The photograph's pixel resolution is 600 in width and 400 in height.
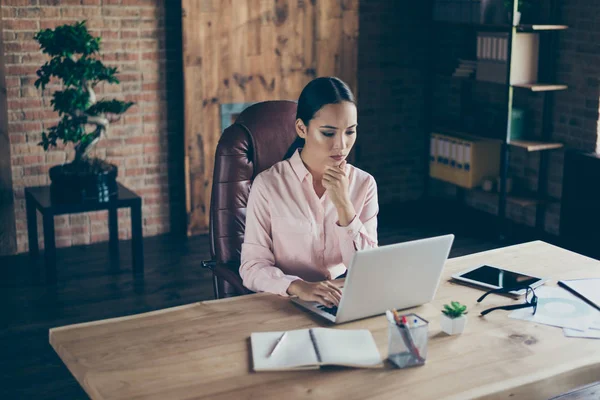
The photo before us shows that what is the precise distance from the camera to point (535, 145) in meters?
5.09

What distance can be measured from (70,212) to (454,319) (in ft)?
9.65

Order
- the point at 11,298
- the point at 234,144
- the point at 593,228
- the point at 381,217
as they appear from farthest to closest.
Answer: the point at 381,217
the point at 593,228
the point at 11,298
the point at 234,144

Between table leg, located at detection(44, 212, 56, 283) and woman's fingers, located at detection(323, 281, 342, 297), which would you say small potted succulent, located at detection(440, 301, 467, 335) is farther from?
table leg, located at detection(44, 212, 56, 283)

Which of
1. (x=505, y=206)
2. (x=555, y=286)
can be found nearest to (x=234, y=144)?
(x=555, y=286)

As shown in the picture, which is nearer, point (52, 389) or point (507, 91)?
point (52, 389)

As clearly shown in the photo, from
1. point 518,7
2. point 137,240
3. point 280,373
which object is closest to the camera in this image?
point 280,373

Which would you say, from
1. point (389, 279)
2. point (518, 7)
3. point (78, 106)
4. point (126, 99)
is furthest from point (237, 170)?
point (518, 7)

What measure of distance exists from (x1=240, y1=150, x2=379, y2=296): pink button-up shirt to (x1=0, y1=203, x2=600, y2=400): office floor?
1.19 m

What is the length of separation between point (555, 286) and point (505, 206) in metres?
3.09

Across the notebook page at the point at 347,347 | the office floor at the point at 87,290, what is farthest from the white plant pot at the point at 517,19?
the notebook page at the point at 347,347

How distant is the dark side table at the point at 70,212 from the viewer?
438cm

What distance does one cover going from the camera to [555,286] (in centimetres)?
236

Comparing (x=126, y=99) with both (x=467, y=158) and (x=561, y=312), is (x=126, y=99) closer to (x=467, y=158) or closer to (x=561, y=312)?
(x=467, y=158)

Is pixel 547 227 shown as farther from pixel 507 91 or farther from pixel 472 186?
pixel 507 91
